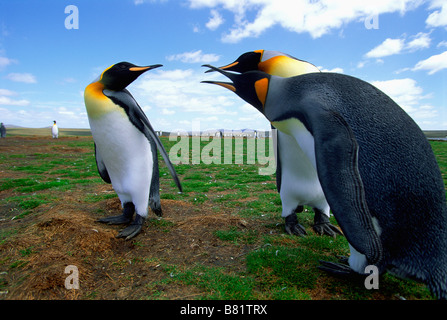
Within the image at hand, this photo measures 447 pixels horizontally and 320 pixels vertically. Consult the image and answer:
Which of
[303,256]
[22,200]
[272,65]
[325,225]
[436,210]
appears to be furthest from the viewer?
[22,200]

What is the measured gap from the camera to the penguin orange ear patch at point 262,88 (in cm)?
234

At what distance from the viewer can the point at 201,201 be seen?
461 cm

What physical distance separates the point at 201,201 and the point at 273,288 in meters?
2.78

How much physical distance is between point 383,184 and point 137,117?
2441 millimetres

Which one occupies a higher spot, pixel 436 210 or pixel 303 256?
pixel 436 210

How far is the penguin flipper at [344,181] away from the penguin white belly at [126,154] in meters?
1.99

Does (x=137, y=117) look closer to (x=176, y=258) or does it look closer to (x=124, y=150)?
(x=124, y=150)

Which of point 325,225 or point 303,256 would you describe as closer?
point 303,256

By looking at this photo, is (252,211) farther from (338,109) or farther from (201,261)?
(338,109)

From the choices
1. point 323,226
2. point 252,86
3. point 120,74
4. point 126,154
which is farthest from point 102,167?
point 323,226

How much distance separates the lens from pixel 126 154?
2949 mm

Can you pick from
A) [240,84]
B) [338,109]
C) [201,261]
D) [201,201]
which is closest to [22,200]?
[201,201]
